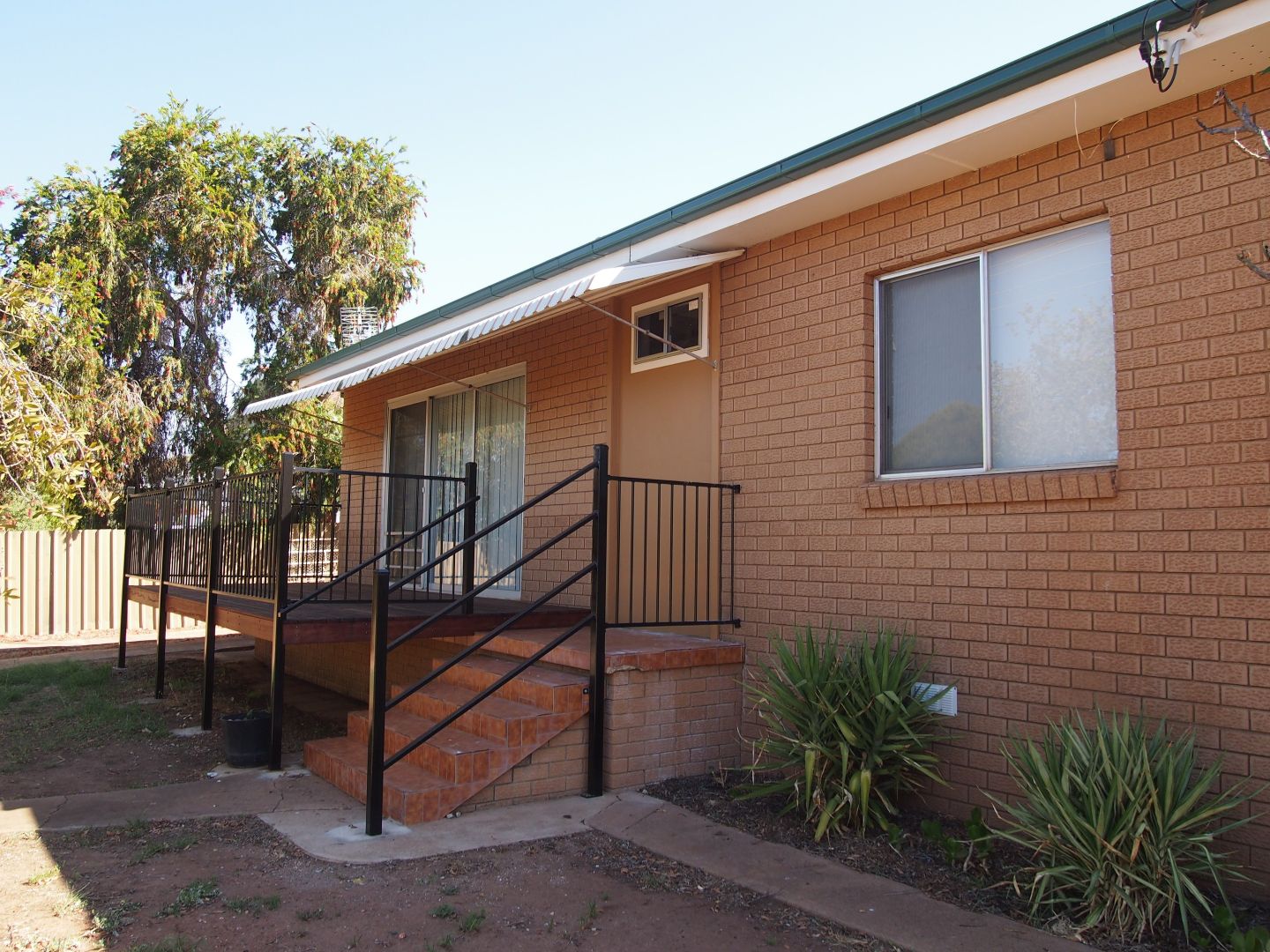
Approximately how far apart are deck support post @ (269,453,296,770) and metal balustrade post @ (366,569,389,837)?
1.40 metres

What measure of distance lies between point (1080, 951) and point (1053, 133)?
3.52 metres

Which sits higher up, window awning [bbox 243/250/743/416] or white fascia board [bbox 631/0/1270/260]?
white fascia board [bbox 631/0/1270/260]

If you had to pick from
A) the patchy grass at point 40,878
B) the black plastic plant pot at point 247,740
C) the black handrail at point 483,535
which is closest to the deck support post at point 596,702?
the black handrail at point 483,535

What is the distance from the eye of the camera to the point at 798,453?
5.68m

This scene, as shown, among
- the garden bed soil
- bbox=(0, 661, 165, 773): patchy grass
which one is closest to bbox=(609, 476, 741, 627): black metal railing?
the garden bed soil

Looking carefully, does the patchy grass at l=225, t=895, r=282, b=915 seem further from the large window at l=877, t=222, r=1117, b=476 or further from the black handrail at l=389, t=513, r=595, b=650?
the large window at l=877, t=222, r=1117, b=476

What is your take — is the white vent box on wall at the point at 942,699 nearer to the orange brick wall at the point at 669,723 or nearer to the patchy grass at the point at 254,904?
the orange brick wall at the point at 669,723

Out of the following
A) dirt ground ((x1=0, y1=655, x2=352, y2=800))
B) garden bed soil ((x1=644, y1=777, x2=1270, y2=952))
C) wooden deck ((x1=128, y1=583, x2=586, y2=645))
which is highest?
wooden deck ((x1=128, y1=583, x2=586, y2=645))

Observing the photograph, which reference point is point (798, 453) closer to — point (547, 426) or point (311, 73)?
point (547, 426)

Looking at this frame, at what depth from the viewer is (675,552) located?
6699 mm

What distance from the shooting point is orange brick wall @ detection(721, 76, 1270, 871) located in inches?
150

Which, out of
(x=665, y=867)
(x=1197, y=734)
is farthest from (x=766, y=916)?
(x=1197, y=734)

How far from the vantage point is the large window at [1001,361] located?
4.46m

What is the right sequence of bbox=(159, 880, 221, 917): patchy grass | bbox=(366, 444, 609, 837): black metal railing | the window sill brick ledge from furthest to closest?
bbox=(366, 444, 609, 837): black metal railing < the window sill brick ledge < bbox=(159, 880, 221, 917): patchy grass
